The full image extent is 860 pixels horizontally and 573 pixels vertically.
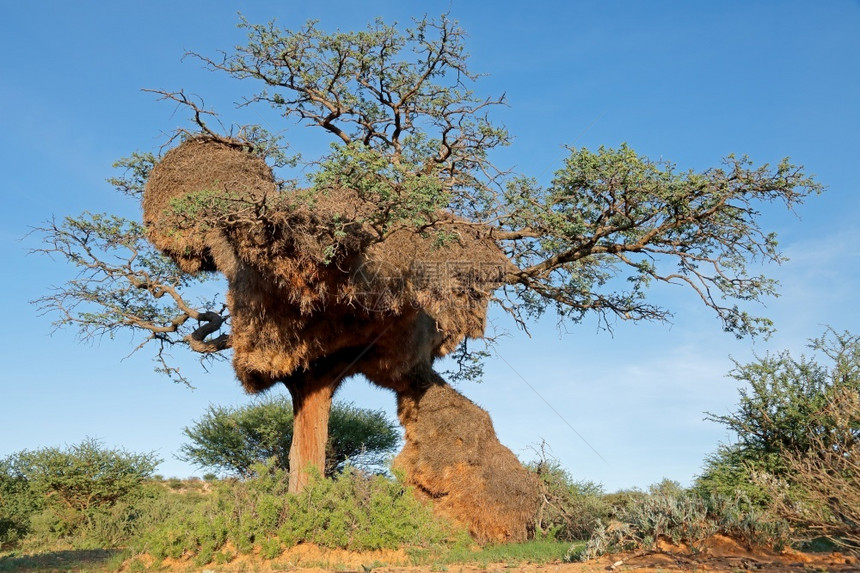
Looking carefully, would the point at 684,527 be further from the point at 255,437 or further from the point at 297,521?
the point at 255,437

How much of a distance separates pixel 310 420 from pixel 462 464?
361cm

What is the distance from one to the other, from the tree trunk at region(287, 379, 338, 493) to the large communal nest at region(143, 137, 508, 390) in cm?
60

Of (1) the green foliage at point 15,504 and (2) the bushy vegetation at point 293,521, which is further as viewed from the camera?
(1) the green foliage at point 15,504

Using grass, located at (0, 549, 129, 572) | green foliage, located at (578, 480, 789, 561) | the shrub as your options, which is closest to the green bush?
grass, located at (0, 549, 129, 572)

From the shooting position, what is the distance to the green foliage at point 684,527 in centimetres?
944

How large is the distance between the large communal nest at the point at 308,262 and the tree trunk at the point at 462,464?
3.79ft

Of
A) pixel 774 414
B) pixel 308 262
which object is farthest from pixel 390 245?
pixel 774 414

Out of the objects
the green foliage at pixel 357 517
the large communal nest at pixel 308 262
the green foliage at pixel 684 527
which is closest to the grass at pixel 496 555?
the green foliage at pixel 357 517

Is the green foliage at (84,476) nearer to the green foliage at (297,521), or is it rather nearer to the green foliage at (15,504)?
the green foliage at (15,504)

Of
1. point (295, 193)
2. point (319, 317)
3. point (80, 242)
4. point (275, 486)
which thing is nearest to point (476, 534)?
point (275, 486)

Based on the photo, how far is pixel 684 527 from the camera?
9430 mm

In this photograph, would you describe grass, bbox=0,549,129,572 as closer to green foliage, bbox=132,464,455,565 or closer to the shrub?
green foliage, bbox=132,464,455,565

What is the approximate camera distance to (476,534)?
15445mm

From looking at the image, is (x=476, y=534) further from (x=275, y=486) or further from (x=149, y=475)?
(x=149, y=475)
